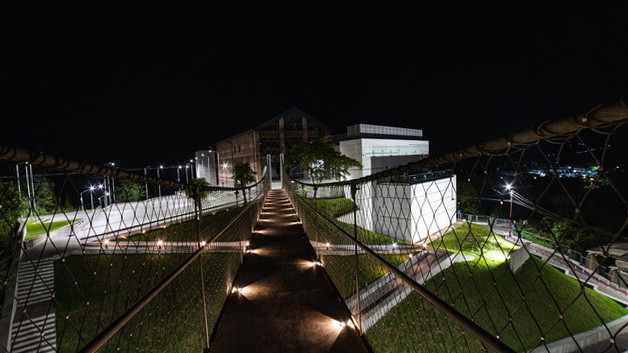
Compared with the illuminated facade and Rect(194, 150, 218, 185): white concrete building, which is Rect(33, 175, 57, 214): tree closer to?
the illuminated facade

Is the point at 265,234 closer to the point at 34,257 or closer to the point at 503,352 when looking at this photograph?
the point at 503,352

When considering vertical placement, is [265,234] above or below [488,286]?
above

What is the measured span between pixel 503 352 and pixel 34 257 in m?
15.0

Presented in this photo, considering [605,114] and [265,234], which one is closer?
[605,114]

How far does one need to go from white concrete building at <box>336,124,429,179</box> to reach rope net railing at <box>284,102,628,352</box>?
268 centimetres

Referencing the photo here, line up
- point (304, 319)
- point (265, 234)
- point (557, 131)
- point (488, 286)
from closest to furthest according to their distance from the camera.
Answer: point (557, 131), point (304, 319), point (265, 234), point (488, 286)

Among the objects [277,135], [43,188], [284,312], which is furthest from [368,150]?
[284,312]

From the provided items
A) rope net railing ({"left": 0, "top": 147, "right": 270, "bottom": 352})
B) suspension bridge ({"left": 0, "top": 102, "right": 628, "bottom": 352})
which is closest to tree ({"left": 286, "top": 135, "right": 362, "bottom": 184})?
rope net railing ({"left": 0, "top": 147, "right": 270, "bottom": 352})

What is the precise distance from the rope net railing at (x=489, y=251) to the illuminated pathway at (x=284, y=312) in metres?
0.22

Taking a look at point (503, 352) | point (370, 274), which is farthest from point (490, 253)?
point (503, 352)

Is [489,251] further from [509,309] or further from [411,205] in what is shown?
[411,205]

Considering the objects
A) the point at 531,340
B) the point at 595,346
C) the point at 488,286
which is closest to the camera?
the point at 531,340

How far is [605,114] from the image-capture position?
805 millimetres

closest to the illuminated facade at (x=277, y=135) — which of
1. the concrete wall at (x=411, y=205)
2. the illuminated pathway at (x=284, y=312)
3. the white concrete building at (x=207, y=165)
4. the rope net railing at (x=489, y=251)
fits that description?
the rope net railing at (x=489, y=251)
